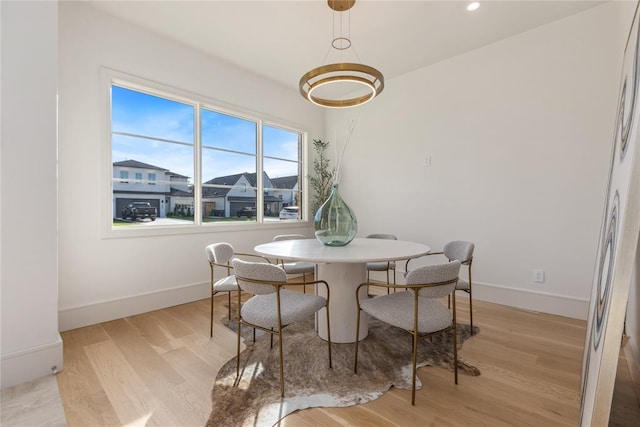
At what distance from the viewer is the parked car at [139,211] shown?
120 inches

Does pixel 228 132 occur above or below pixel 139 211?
above

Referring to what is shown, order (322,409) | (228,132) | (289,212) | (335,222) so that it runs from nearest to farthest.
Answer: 1. (322,409)
2. (335,222)
3. (228,132)
4. (289,212)

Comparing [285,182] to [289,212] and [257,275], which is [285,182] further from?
[257,275]

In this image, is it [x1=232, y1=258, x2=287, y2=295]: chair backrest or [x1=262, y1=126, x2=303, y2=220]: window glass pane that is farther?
[x1=262, y1=126, x2=303, y2=220]: window glass pane

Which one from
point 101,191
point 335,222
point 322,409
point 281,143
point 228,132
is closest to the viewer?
point 322,409

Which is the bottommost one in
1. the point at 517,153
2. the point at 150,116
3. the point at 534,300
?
the point at 534,300

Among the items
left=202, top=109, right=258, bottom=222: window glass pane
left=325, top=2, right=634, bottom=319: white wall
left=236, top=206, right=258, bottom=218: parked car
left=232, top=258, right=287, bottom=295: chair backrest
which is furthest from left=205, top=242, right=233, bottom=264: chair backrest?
left=325, top=2, right=634, bottom=319: white wall

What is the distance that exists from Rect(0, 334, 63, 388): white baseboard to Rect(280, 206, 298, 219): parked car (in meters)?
3.06

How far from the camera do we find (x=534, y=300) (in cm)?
305

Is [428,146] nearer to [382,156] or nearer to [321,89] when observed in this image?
[382,156]

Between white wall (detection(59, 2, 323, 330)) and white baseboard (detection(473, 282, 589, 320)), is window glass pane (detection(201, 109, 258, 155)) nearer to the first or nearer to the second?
white wall (detection(59, 2, 323, 330))

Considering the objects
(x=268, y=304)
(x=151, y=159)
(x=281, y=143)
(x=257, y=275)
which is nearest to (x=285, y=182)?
(x=281, y=143)

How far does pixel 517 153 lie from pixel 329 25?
7.90 feet

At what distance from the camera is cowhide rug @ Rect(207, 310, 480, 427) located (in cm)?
157
